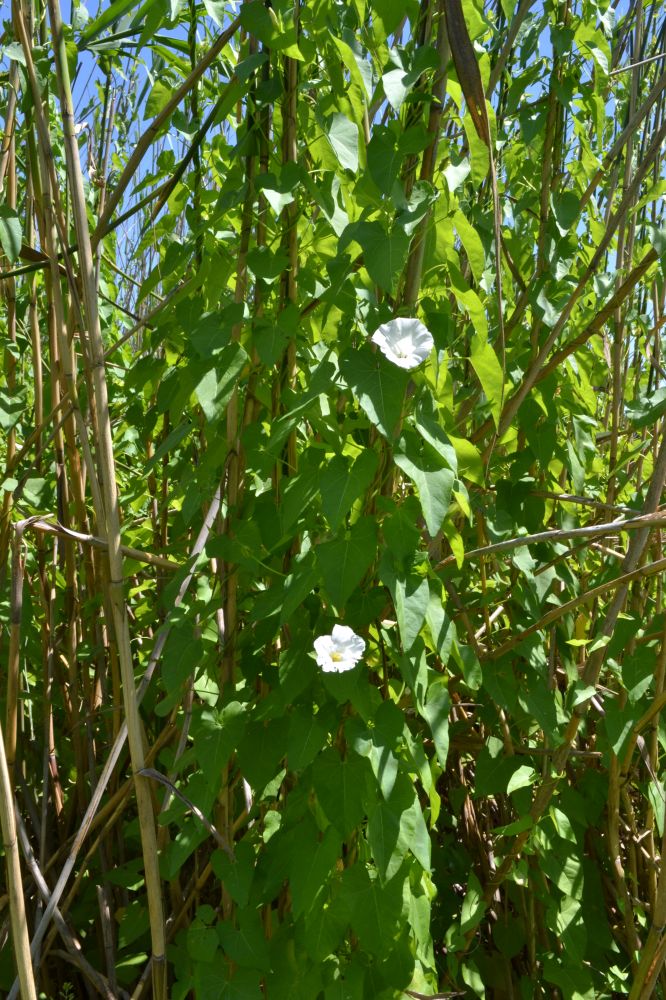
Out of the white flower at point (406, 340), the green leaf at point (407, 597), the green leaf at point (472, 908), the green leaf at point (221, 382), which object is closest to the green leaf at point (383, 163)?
the white flower at point (406, 340)

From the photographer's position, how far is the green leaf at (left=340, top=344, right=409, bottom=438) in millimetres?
793

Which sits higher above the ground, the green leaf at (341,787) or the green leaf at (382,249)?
the green leaf at (382,249)

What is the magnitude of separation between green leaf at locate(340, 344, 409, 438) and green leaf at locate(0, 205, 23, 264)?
0.41 meters

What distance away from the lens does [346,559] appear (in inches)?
32.9

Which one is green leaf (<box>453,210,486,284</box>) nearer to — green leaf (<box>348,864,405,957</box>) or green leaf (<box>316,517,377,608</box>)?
green leaf (<box>316,517,377,608</box>)

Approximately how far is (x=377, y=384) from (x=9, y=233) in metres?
0.47

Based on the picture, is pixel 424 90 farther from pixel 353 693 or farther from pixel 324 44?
pixel 353 693

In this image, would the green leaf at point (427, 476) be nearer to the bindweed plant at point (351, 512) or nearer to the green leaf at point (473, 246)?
the bindweed plant at point (351, 512)

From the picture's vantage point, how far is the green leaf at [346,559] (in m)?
0.82

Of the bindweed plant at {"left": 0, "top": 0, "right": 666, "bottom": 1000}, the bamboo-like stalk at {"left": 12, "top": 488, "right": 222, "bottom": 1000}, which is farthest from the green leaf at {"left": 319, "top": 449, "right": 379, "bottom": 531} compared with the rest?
the bamboo-like stalk at {"left": 12, "top": 488, "right": 222, "bottom": 1000}

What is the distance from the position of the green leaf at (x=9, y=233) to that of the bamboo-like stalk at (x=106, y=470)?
12cm

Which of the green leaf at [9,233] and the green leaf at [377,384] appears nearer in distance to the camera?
the green leaf at [377,384]

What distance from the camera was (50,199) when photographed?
1040 mm

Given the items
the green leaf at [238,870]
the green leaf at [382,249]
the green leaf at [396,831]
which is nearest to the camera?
the green leaf at [382,249]
